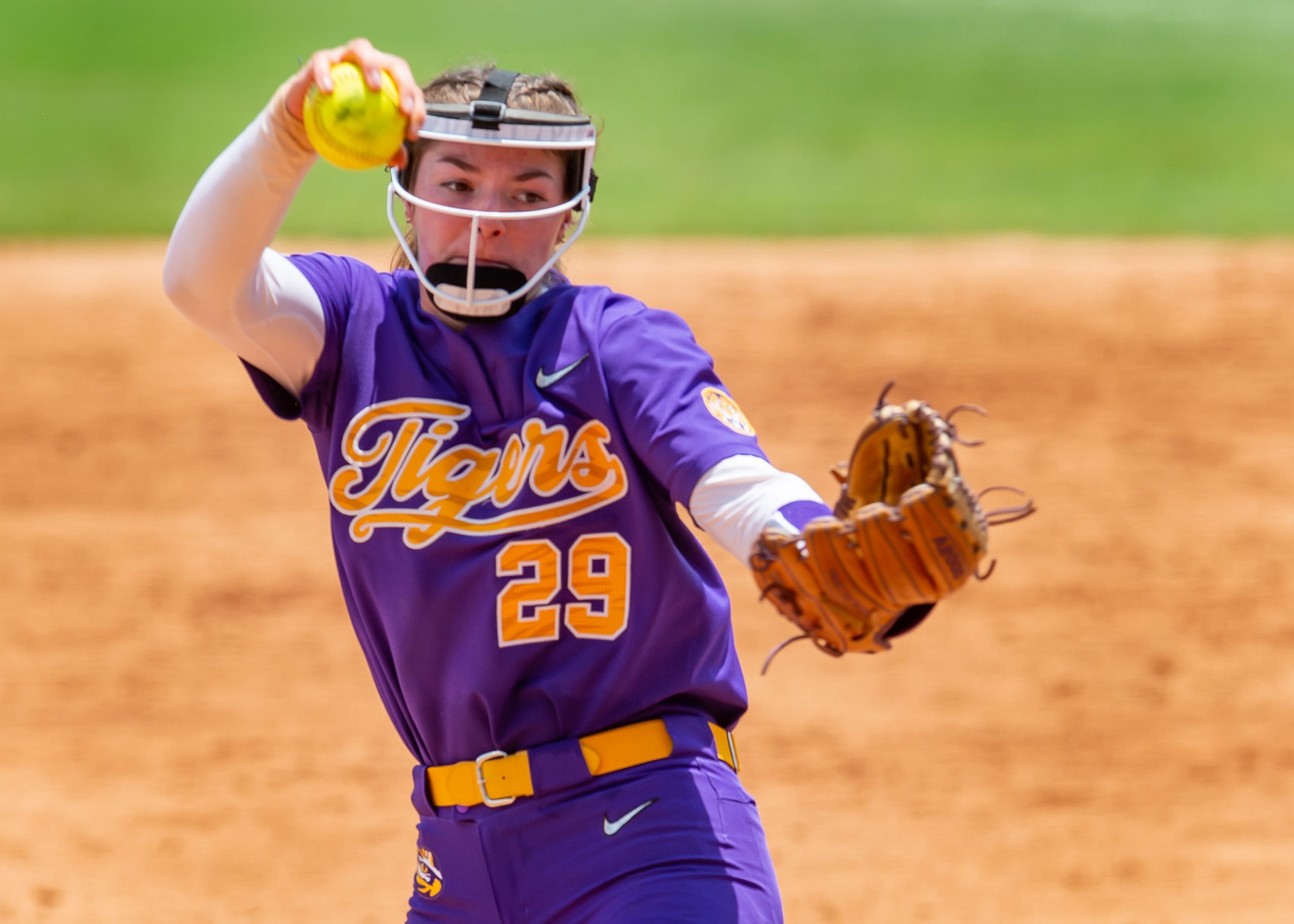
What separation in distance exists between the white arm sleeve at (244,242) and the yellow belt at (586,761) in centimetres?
75

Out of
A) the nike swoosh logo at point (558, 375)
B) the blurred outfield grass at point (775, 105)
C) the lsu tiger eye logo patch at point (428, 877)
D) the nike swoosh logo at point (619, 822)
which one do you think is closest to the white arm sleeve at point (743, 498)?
the nike swoosh logo at point (558, 375)

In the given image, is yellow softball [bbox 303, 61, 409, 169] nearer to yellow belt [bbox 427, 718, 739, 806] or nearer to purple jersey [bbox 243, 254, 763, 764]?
purple jersey [bbox 243, 254, 763, 764]

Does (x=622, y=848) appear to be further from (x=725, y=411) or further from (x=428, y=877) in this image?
(x=725, y=411)

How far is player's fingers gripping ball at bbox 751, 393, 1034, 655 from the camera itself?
6.52 ft

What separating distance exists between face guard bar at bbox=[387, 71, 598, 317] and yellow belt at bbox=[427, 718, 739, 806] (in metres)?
0.71

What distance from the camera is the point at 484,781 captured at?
7.84 ft

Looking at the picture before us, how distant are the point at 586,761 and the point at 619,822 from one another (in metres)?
0.11

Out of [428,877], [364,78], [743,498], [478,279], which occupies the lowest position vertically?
[428,877]

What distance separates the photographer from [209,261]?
231 cm

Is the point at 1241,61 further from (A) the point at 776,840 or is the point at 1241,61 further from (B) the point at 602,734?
(B) the point at 602,734

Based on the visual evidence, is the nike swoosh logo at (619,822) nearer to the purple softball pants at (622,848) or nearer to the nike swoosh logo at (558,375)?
the purple softball pants at (622,848)

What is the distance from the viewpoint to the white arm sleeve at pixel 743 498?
217cm

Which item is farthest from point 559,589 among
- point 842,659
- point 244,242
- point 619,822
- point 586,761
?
point 842,659

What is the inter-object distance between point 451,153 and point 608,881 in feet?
3.99
